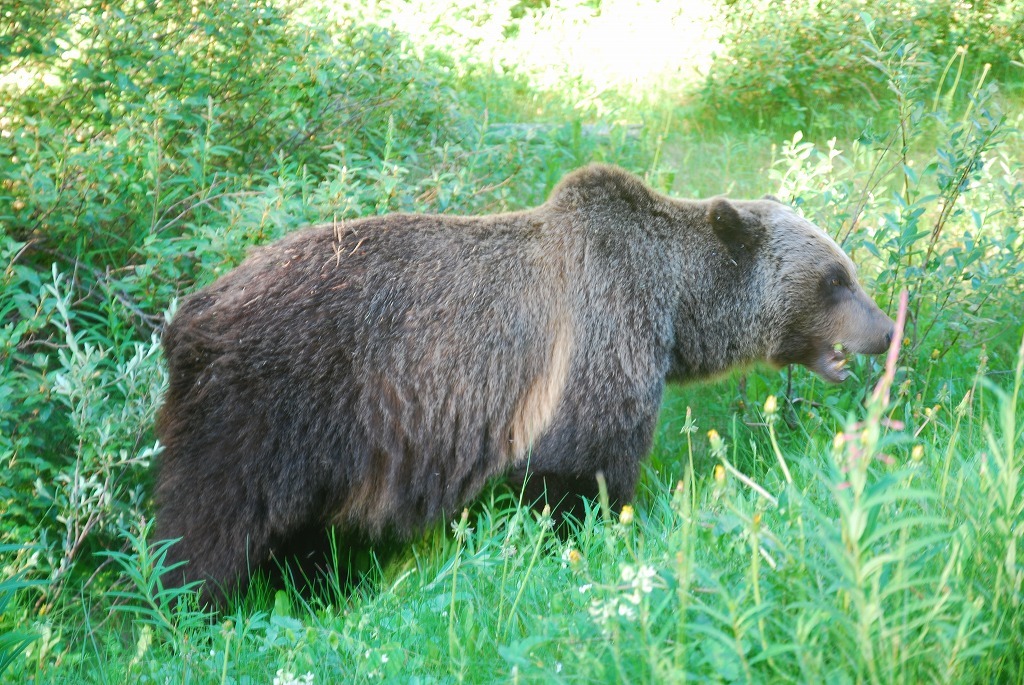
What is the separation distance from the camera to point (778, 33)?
9.65 metres

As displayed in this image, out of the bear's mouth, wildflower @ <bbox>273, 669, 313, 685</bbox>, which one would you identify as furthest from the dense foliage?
the bear's mouth

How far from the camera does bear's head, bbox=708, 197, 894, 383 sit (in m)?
5.07

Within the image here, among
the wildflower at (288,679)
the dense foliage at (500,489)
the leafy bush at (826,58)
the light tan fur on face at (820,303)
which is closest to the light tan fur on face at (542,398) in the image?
the dense foliage at (500,489)

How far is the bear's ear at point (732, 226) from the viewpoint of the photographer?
4930mm

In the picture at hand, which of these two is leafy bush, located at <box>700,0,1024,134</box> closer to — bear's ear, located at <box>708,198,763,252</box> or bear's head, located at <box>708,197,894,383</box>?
bear's head, located at <box>708,197,894,383</box>

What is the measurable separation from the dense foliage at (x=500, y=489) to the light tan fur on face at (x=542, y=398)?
0.33 metres

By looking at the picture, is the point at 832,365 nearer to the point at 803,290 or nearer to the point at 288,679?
the point at 803,290

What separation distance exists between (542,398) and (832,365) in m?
1.78

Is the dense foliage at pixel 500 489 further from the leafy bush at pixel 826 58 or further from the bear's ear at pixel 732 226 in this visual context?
the bear's ear at pixel 732 226

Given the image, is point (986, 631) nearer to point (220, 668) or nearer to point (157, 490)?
point (220, 668)

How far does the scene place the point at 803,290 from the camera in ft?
16.7

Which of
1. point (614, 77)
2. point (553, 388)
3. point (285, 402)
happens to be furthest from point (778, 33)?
point (285, 402)

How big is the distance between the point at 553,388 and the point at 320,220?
184 cm

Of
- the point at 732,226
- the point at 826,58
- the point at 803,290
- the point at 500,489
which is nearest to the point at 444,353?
the point at 500,489
